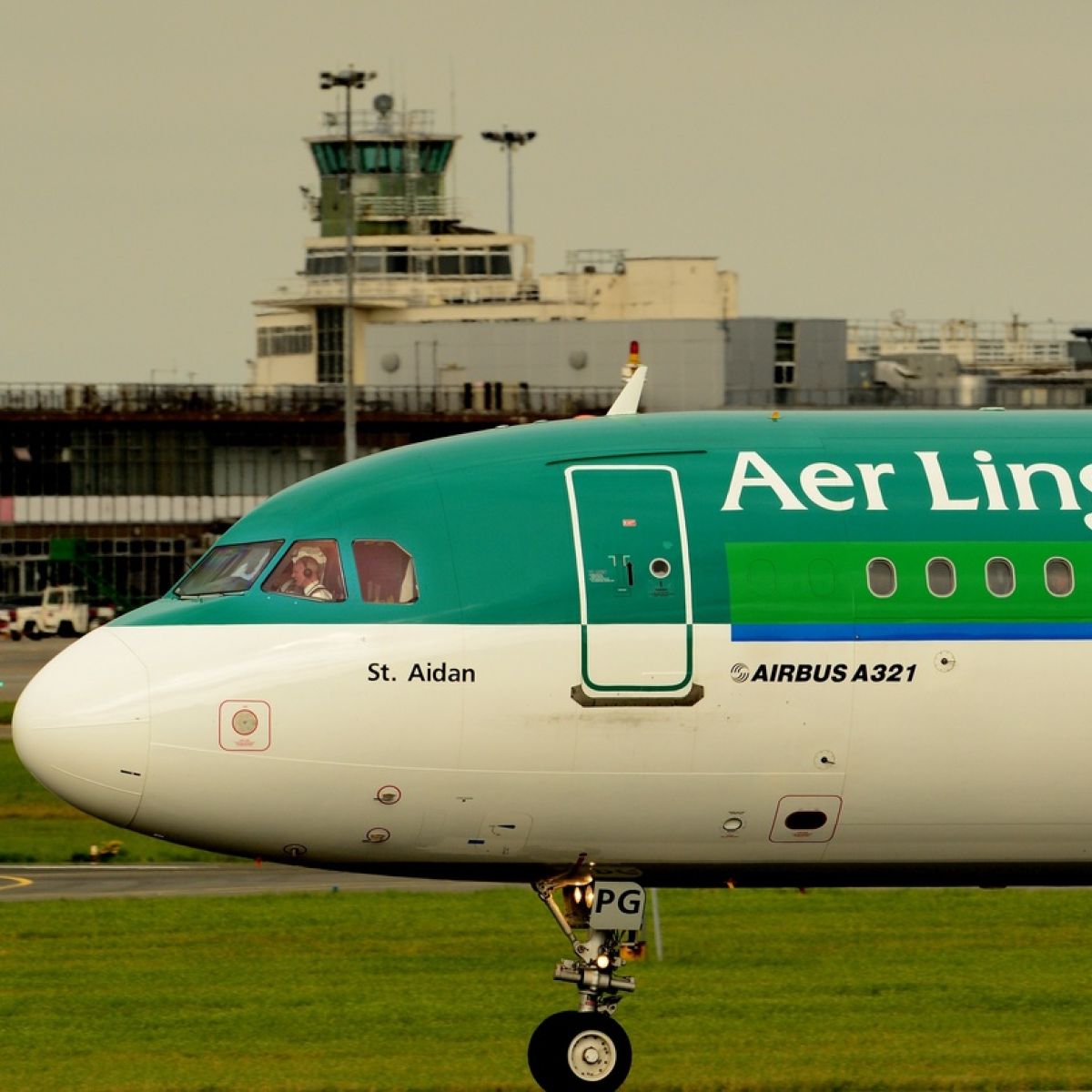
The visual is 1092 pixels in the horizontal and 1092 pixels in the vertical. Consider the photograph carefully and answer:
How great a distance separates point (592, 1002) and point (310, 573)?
4548 mm

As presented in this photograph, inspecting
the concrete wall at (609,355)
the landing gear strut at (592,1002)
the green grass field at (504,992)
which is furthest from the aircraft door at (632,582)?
the concrete wall at (609,355)

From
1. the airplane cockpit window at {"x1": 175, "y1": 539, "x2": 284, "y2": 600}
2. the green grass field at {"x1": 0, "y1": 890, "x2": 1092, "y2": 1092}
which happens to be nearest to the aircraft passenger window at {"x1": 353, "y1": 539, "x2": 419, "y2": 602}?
the airplane cockpit window at {"x1": 175, "y1": 539, "x2": 284, "y2": 600}

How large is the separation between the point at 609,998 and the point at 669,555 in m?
4.03

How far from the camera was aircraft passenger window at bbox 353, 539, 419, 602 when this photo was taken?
20.8 m

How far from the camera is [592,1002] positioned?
70.4ft

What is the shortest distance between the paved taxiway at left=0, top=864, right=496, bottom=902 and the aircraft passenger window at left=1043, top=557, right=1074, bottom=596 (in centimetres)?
1798

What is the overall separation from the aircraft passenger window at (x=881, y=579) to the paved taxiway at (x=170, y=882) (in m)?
17.6

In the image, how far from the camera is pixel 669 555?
20875 millimetres

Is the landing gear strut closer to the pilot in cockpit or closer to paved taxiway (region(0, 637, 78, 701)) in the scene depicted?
the pilot in cockpit

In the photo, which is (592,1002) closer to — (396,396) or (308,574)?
(308,574)

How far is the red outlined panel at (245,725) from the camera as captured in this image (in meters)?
20.1

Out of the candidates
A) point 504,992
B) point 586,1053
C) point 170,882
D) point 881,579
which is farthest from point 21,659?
point 881,579

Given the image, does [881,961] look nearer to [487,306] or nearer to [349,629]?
[349,629]

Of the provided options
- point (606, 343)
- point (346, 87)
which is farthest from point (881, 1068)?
point (606, 343)
